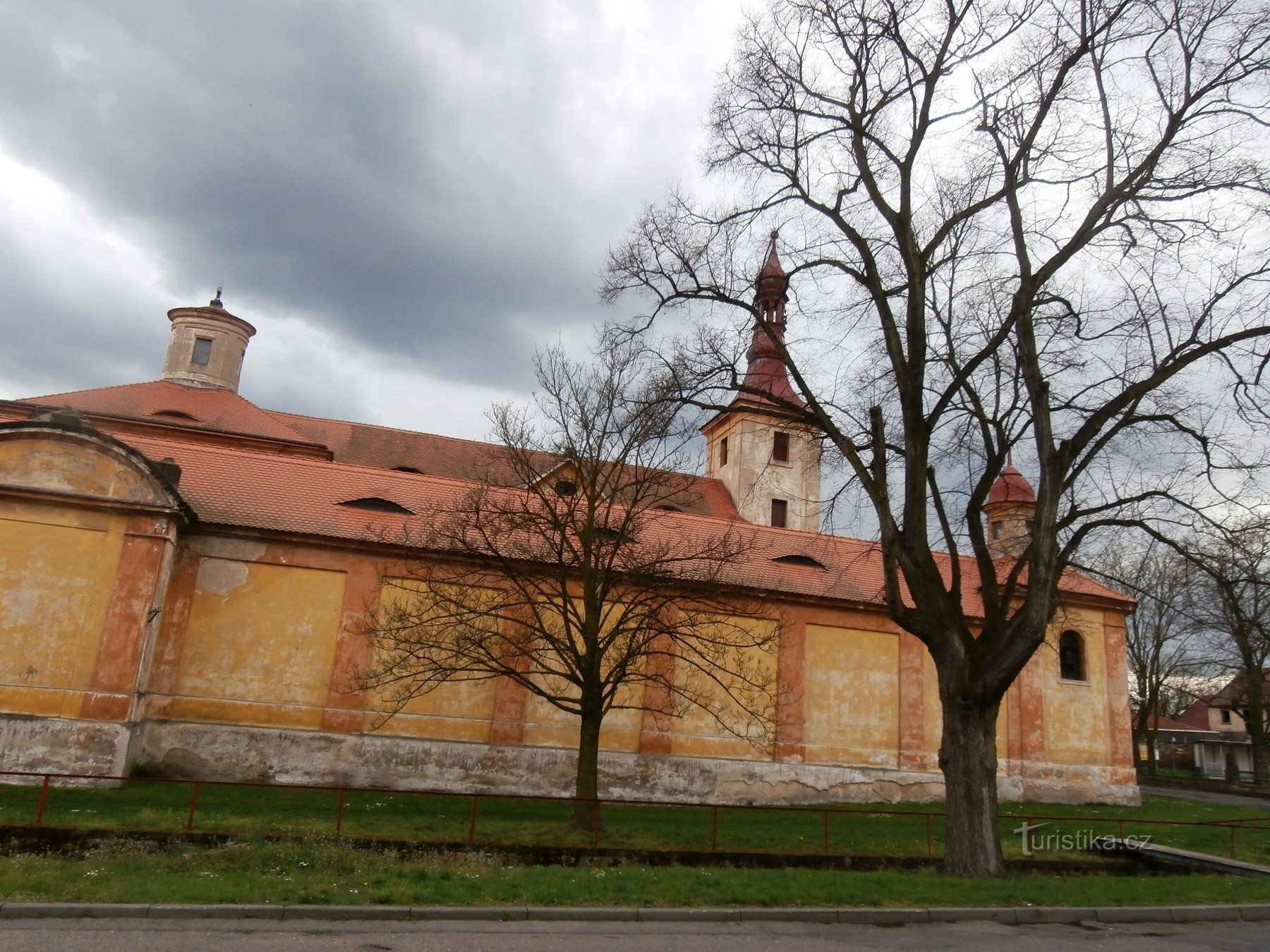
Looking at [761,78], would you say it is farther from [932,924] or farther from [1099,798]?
[1099,798]

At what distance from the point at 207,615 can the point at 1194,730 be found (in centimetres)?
8167

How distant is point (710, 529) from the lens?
87.2 ft

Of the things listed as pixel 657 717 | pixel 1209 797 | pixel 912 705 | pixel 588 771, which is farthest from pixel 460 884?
pixel 1209 797

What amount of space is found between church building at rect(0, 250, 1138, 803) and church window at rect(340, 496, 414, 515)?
68 millimetres

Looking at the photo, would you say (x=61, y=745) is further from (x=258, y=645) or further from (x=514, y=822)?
(x=514, y=822)

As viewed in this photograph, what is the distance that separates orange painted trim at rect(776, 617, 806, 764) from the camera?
23422mm

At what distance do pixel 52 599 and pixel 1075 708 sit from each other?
89.6 feet

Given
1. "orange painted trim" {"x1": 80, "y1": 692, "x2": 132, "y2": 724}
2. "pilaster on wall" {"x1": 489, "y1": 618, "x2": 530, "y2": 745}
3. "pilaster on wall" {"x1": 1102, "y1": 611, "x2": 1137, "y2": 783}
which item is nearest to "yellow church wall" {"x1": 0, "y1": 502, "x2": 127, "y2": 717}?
"orange painted trim" {"x1": 80, "y1": 692, "x2": 132, "y2": 724}

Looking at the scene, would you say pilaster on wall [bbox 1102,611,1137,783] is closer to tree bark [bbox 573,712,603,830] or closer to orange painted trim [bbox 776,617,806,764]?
orange painted trim [bbox 776,617,806,764]

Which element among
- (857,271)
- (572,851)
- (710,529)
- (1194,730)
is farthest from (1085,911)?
(1194,730)

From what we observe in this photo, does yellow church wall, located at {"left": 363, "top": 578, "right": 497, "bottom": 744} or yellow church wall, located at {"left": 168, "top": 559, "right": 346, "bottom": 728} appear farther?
yellow church wall, located at {"left": 363, "top": 578, "right": 497, "bottom": 744}

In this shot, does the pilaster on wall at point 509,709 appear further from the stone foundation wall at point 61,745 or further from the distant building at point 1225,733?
the distant building at point 1225,733

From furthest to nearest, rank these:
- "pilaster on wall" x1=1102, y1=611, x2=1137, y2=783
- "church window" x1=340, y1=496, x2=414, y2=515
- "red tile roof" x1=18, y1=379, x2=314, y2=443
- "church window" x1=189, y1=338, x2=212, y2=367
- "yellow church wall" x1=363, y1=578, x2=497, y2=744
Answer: "church window" x1=189, y1=338, x2=212, y2=367, "red tile roof" x1=18, y1=379, x2=314, y2=443, "pilaster on wall" x1=1102, y1=611, x2=1137, y2=783, "church window" x1=340, y1=496, x2=414, y2=515, "yellow church wall" x1=363, y1=578, x2=497, y2=744

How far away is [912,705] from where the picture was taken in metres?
25.1
